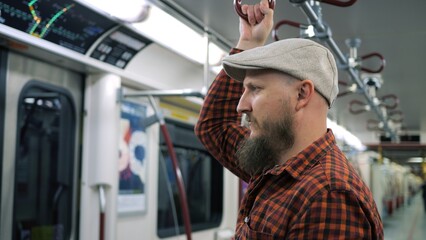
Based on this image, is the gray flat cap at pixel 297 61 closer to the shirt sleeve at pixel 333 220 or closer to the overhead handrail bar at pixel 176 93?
the shirt sleeve at pixel 333 220

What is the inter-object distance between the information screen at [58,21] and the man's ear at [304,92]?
202 centimetres

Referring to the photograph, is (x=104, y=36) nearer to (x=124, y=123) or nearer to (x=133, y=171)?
(x=124, y=123)

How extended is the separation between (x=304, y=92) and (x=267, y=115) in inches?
4.5

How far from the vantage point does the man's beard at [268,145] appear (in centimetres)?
146

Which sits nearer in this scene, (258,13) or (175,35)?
(258,13)

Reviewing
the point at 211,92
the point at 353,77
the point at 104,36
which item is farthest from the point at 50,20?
the point at 353,77

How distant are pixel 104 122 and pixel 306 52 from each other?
262cm

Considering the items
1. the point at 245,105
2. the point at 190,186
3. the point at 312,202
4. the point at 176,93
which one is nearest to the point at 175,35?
the point at 176,93

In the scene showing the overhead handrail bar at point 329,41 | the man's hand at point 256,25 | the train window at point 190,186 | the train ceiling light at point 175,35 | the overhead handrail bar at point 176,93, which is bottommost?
the train window at point 190,186

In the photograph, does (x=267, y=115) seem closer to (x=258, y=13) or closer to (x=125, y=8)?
(x=258, y=13)

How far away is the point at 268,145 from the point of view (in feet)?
4.90

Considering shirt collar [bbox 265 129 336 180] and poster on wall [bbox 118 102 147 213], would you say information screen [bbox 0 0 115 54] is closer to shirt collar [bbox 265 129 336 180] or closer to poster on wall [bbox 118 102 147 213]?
poster on wall [bbox 118 102 147 213]

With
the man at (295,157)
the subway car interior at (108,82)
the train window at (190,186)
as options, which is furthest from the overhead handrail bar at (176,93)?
the man at (295,157)

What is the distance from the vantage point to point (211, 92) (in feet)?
6.57
